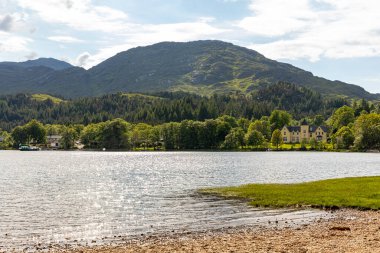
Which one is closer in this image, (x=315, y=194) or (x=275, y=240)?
(x=275, y=240)

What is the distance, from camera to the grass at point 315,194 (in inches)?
2044

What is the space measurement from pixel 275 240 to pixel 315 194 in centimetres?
2655

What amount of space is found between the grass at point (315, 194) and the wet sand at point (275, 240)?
9.42 metres

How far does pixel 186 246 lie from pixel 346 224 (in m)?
16.1

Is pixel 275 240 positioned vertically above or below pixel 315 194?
below

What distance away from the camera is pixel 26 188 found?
7825 cm

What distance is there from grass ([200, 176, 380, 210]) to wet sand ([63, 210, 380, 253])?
9.42 meters

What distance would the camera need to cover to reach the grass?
51.9 m

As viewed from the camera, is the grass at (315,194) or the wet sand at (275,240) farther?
the grass at (315,194)

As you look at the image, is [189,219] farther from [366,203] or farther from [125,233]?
[366,203]

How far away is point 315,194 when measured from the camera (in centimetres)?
5853

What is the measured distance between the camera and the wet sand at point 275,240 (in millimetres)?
30953

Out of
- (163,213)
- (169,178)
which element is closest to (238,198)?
(163,213)

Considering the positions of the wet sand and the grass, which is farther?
the grass
